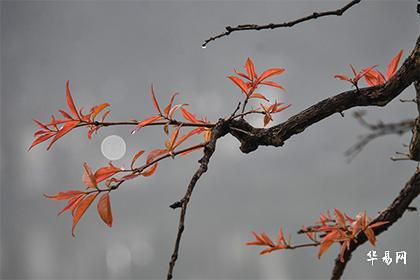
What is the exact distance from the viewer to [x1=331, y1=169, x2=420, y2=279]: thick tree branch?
1.11 metres

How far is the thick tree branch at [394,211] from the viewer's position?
1.11m

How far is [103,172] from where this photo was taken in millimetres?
581

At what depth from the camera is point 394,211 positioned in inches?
45.2

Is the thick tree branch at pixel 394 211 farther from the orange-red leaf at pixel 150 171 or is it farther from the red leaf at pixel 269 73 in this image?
the orange-red leaf at pixel 150 171

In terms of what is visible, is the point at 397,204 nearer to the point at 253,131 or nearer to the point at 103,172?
the point at 253,131

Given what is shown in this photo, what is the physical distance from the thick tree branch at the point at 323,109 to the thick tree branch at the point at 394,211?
358 mm

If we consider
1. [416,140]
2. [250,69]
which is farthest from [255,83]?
[416,140]

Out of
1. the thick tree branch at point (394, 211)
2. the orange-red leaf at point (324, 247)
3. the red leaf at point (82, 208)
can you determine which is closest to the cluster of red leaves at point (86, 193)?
the red leaf at point (82, 208)

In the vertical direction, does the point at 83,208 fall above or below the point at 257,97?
below

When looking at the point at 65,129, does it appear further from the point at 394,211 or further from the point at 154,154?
the point at 394,211

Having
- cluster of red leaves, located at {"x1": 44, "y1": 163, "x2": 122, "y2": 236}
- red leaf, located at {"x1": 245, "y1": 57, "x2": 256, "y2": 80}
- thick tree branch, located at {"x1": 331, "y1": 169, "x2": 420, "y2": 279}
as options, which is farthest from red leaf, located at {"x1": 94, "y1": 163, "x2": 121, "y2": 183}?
thick tree branch, located at {"x1": 331, "y1": 169, "x2": 420, "y2": 279}

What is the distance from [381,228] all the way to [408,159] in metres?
0.23

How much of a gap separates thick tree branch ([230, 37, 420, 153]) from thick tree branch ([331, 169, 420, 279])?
0.36 m

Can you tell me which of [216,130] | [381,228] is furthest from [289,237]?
[216,130]
